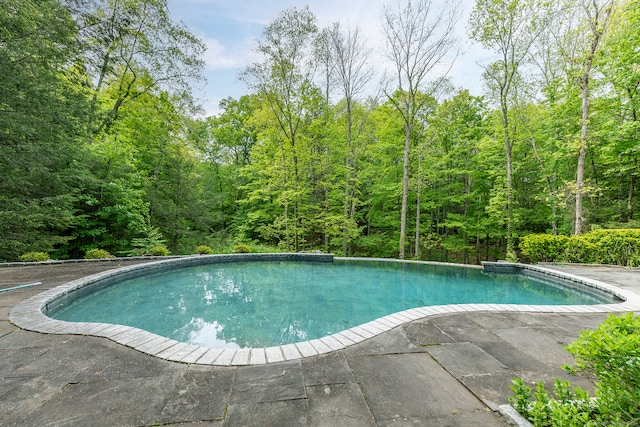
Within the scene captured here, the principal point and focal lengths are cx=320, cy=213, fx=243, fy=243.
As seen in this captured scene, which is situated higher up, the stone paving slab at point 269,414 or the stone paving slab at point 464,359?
the stone paving slab at point 464,359

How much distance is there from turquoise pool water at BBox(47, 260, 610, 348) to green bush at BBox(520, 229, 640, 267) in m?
1.95

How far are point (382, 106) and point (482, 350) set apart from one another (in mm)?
12212

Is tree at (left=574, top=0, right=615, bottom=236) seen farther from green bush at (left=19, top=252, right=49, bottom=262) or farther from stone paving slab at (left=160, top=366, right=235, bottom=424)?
green bush at (left=19, top=252, right=49, bottom=262)

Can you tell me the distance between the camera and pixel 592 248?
6988 mm

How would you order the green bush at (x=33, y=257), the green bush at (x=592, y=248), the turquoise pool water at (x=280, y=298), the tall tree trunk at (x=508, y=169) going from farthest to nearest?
the tall tree trunk at (x=508, y=169)
the green bush at (x=592, y=248)
the green bush at (x=33, y=257)
the turquoise pool water at (x=280, y=298)

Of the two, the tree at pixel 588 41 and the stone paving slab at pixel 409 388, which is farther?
the tree at pixel 588 41

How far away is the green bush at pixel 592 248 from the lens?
255 inches

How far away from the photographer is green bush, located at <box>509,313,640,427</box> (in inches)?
41.9

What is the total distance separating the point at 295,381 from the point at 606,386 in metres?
1.76

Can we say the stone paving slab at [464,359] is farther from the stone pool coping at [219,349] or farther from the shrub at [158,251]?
the shrub at [158,251]

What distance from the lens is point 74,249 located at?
878 centimetres

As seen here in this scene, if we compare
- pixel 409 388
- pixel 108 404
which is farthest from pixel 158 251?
pixel 409 388

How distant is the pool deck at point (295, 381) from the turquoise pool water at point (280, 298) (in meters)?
1.40

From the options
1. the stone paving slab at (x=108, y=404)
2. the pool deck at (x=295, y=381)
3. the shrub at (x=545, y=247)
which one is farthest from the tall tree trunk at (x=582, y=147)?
the stone paving slab at (x=108, y=404)
